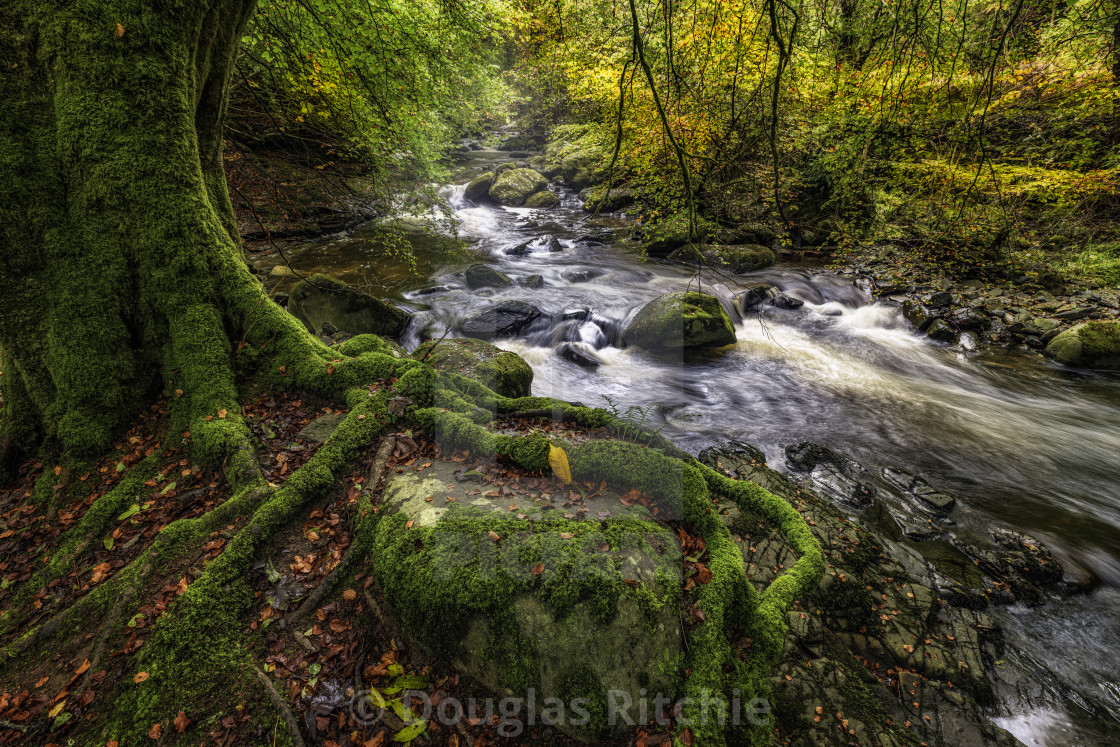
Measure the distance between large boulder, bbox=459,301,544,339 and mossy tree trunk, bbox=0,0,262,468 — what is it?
6336 millimetres

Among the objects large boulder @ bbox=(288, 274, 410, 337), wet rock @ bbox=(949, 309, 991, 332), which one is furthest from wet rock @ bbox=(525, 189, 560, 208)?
wet rock @ bbox=(949, 309, 991, 332)

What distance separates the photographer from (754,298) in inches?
465

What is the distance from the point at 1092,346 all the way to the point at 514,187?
1882cm

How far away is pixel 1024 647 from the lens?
4211 millimetres

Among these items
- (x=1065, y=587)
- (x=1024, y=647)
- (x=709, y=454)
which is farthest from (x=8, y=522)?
(x=1065, y=587)

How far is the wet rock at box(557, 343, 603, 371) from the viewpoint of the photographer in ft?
31.5

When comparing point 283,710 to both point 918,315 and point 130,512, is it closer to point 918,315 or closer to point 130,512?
point 130,512

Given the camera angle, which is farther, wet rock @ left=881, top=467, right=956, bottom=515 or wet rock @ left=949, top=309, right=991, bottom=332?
wet rock @ left=949, top=309, right=991, bottom=332

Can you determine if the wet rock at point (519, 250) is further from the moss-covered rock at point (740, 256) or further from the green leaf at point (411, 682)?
the green leaf at point (411, 682)

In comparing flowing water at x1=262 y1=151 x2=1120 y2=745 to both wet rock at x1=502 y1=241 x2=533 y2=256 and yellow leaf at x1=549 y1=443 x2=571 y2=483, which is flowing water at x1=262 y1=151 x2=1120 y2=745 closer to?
wet rock at x1=502 y1=241 x2=533 y2=256

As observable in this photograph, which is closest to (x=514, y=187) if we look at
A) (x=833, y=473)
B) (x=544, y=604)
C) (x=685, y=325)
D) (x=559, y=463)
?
(x=685, y=325)

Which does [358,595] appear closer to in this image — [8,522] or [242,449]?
[242,449]

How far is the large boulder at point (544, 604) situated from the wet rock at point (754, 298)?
10.2 meters

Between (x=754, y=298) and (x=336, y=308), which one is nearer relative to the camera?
(x=336, y=308)
